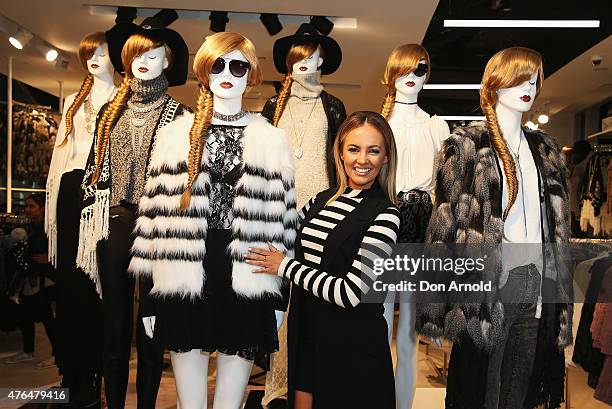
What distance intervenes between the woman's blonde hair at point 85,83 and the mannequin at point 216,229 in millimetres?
1152

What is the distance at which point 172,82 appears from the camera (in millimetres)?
3172

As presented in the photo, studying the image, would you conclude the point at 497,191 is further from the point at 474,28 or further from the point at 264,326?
the point at 474,28

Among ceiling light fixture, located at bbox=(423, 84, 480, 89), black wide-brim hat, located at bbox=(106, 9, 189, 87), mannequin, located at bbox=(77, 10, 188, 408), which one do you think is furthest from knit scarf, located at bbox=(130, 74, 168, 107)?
ceiling light fixture, located at bbox=(423, 84, 480, 89)

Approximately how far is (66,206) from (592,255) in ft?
9.33

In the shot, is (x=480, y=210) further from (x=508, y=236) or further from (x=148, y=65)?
(x=148, y=65)

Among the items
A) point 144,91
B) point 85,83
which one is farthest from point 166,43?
point 85,83

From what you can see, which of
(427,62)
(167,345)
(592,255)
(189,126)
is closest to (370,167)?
(189,126)

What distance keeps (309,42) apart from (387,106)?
611mm

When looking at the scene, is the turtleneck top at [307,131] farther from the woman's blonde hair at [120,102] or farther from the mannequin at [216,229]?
the mannequin at [216,229]

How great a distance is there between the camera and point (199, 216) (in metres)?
2.37

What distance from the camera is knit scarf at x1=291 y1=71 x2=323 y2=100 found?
11.4 feet

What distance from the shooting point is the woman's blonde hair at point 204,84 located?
2357mm

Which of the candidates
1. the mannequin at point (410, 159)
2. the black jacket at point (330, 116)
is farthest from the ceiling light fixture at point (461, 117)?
the black jacket at point (330, 116)

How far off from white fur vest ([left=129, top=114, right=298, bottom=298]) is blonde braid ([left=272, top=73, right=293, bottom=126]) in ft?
3.18
